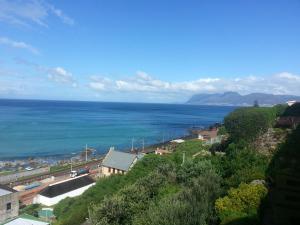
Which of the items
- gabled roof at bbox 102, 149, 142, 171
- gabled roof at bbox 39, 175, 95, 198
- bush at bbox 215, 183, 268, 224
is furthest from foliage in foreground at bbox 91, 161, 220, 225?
gabled roof at bbox 102, 149, 142, 171

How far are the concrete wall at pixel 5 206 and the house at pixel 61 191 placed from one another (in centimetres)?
621

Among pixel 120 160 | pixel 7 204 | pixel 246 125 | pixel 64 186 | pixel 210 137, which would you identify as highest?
pixel 246 125

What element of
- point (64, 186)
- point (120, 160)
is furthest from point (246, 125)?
point (64, 186)

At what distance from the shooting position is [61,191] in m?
41.0

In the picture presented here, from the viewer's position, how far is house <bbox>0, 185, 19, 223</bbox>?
103 feet

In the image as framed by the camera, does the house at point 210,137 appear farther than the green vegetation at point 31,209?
Yes

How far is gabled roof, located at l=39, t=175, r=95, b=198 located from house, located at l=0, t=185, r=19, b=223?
6.58 m

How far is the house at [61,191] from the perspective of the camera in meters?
39.2

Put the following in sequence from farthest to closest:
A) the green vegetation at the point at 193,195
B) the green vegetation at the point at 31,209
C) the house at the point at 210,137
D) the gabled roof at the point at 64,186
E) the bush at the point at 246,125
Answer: the house at the point at 210,137
the bush at the point at 246,125
the gabled roof at the point at 64,186
the green vegetation at the point at 31,209
the green vegetation at the point at 193,195

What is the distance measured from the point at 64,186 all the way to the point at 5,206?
1092cm

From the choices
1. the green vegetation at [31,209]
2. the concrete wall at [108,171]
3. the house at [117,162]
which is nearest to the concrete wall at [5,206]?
the green vegetation at [31,209]

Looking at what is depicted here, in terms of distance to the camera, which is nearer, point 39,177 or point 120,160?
point 120,160

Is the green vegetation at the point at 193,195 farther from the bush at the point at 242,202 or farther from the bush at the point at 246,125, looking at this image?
the bush at the point at 246,125

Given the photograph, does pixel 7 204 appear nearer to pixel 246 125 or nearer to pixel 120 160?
pixel 120 160
